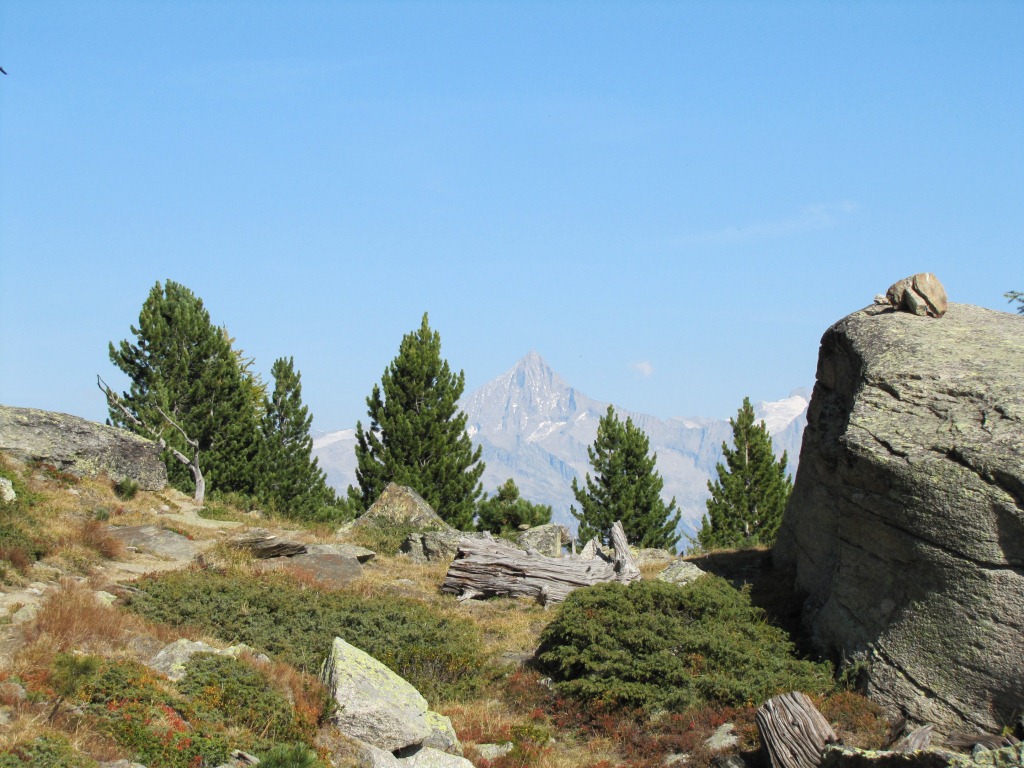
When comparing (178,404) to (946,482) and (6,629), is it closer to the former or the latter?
(6,629)

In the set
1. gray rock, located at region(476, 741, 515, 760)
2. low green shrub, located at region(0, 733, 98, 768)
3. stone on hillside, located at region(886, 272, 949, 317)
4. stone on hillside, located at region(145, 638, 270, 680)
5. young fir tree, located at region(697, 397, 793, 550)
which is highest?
stone on hillside, located at region(886, 272, 949, 317)

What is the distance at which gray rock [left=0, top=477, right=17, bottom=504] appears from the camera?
791 inches

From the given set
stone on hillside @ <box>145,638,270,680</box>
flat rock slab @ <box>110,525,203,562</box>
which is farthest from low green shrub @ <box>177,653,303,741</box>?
flat rock slab @ <box>110,525,203,562</box>

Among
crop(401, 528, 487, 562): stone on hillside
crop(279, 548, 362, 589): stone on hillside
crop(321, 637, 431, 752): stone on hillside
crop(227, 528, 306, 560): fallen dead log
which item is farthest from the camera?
crop(401, 528, 487, 562): stone on hillside

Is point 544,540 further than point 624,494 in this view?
No

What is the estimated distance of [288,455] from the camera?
153 ft

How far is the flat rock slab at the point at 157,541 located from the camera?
21016mm

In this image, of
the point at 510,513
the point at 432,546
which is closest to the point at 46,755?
the point at 432,546

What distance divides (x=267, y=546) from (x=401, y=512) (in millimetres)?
7688

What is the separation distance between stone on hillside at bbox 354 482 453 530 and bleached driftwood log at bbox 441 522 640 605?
7.33 m

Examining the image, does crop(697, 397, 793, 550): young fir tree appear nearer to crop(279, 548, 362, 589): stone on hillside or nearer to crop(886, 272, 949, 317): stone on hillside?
crop(279, 548, 362, 589): stone on hillside

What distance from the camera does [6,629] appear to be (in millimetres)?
12750

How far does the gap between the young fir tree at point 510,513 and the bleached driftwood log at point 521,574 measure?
1321cm

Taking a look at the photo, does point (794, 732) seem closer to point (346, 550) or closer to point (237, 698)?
point (237, 698)
